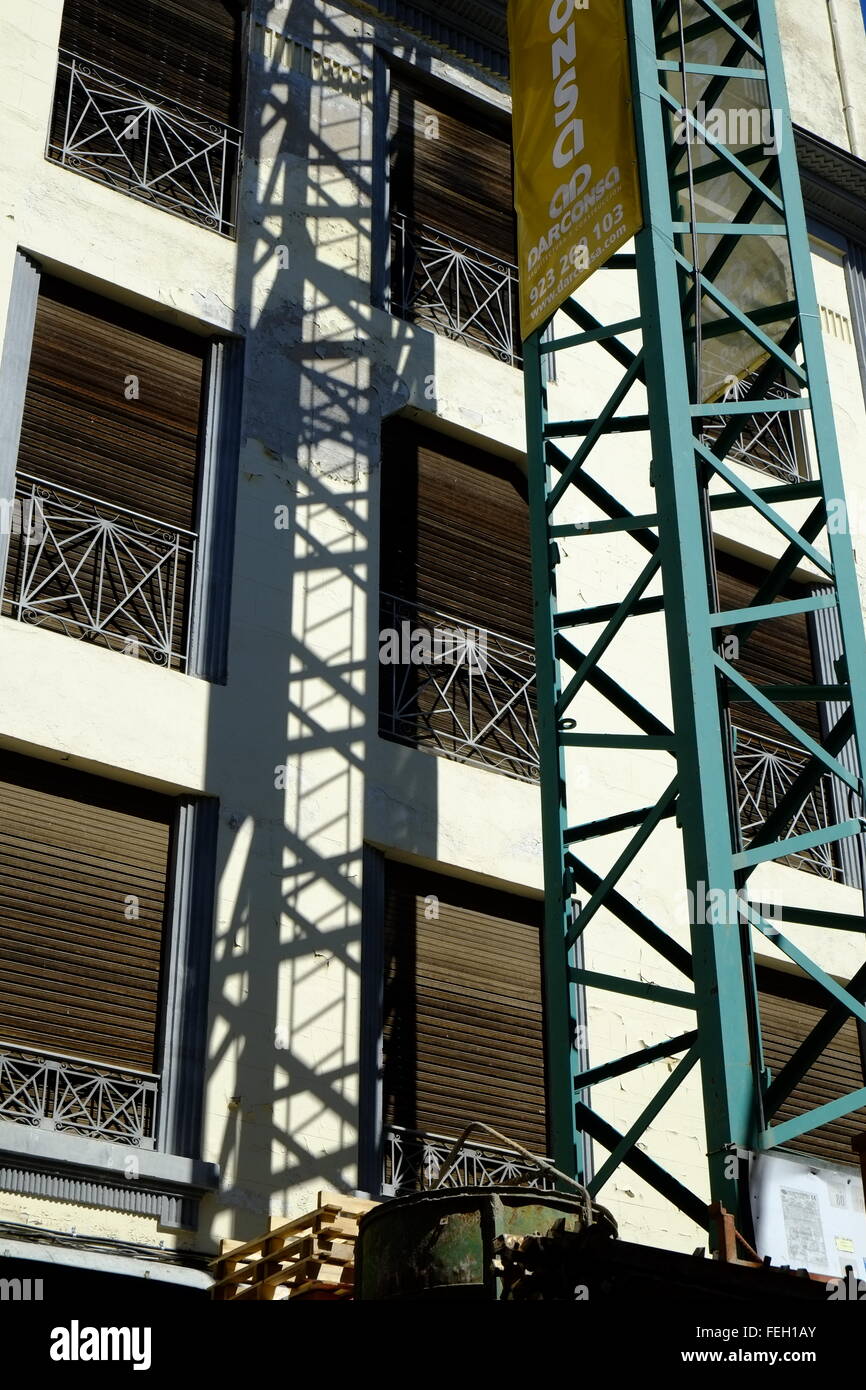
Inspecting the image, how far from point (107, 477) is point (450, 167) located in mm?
5950

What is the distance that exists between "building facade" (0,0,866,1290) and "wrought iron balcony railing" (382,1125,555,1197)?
0.03m

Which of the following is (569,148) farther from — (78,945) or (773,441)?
(78,945)

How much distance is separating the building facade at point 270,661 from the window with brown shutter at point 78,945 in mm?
28

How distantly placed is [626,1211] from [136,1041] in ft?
13.5

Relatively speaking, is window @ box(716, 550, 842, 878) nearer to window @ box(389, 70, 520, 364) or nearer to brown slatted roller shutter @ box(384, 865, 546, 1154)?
brown slatted roller shutter @ box(384, 865, 546, 1154)

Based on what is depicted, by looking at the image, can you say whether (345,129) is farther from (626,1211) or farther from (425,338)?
(626,1211)

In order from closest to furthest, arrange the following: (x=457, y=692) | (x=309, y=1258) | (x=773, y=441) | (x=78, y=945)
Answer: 1. (x=309, y=1258)
2. (x=78, y=945)
3. (x=457, y=692)
4. (x=773, y=441)

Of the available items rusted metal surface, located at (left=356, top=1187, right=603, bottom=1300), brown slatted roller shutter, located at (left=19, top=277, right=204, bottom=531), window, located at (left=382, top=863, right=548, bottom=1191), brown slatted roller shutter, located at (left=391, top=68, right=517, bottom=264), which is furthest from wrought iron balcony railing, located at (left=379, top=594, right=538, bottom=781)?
rusted metal surface, located at (left=356, top=1187, right=603, bottom=1300)

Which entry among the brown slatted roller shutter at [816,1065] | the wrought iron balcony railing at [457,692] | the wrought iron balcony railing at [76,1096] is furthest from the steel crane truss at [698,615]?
the wrought iron balcony railing at [76,1096]

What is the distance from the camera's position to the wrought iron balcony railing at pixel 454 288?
16.6 metres

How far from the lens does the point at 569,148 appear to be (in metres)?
13.7

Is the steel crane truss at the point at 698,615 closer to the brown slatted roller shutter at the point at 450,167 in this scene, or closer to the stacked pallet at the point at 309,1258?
the stacked pallet at the point at 309,1258

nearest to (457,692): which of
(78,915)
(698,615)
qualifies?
(698,615)
